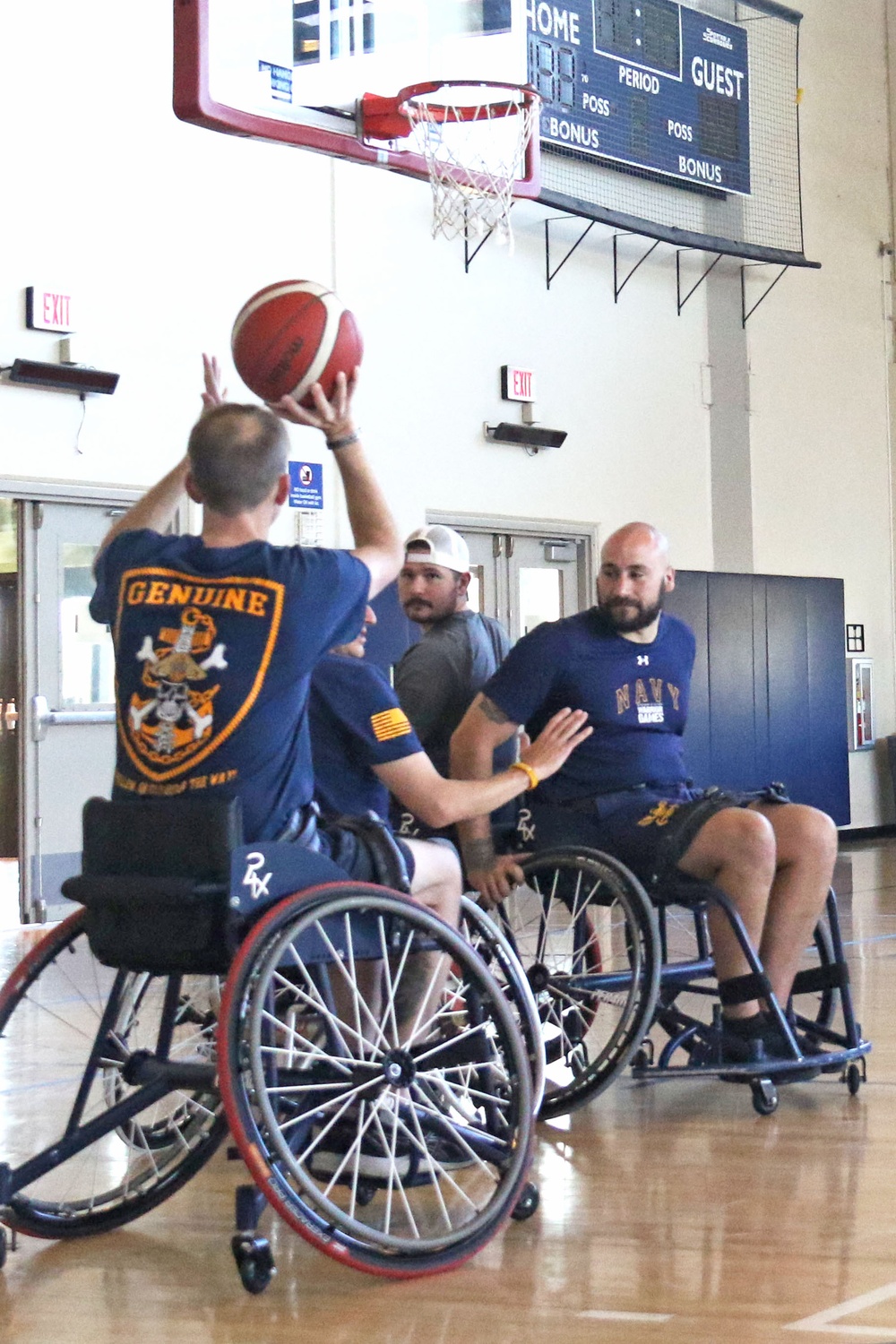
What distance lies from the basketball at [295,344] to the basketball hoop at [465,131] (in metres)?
4.05

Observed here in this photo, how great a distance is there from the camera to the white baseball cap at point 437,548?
373 centimetres

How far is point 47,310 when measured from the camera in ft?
22.2

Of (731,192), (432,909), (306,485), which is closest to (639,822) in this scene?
(432,909)

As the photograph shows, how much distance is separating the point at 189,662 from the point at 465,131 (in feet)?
16.7

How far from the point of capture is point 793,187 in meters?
10.3

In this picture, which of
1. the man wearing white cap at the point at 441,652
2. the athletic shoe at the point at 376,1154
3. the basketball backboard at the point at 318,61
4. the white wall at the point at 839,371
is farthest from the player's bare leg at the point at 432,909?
the white wall at the point at 839,371

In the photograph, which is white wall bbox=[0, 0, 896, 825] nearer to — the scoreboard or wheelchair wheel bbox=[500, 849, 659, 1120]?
the scoreboard

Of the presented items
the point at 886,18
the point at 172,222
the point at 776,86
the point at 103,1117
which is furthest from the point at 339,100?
the point at 886,18

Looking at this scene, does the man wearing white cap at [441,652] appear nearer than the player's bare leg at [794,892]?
No

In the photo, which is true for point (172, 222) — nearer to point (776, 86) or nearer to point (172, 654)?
point (776, 86)

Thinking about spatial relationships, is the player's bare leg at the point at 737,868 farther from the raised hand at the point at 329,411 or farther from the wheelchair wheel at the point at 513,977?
the raised hand at the point at 329,411

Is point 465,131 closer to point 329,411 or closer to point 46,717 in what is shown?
point 46,717

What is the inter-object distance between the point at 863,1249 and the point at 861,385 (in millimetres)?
9375

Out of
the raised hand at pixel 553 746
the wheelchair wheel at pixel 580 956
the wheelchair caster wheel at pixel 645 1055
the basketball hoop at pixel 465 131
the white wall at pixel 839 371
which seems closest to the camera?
the raised hand at pixel 553 746
